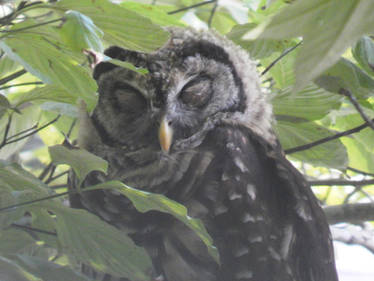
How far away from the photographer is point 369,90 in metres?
1.22

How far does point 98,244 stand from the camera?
3.57 ft

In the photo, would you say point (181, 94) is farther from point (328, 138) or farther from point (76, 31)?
point (76, 31)

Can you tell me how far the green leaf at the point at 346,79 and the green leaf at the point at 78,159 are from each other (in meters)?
0.54

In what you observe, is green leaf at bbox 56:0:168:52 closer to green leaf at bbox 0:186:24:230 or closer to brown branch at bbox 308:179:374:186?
green leaf at bbox 0:186:24:230

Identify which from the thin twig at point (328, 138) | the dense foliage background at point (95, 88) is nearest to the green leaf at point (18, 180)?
the dense foliage background at point (95, 88)

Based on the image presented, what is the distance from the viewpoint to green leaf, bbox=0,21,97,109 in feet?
3.14

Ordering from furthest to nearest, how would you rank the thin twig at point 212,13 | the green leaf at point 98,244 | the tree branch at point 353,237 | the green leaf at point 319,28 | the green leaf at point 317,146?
1. the tree branch at point 353,237
2. the thin twig at point 212,13
3. the green leaf at point 317,146
4. the green leaf at point 98,244
5. the green leaf at point 319,28

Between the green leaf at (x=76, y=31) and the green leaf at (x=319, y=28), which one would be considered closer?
the green leaf at (x=319, y=28)

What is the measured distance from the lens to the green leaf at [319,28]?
22.1 inches

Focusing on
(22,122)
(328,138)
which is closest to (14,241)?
(22,122)

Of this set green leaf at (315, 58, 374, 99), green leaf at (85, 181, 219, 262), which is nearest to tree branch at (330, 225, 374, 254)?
green leaf at (315, 58, 374, 99)

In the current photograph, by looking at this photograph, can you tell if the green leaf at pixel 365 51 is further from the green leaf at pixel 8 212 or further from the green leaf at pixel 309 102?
the green leaf at pixel 8 212

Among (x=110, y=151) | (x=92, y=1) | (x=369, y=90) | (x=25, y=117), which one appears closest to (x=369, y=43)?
(x=369, y=90)

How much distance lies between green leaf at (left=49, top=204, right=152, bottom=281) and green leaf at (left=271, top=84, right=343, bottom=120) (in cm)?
71
